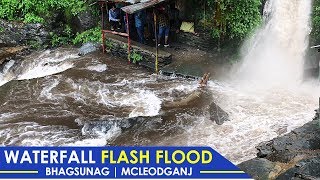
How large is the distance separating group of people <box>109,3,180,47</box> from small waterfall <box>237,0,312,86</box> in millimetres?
2607

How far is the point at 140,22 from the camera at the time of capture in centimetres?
1404

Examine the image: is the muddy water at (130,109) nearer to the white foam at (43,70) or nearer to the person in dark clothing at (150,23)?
the white foam at (43,70)

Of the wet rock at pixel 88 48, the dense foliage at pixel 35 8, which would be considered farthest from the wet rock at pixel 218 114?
the dense foliage at pixel 35 8

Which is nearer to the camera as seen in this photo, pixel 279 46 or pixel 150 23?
pixel 279 46

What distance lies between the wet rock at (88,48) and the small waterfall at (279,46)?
17.5 feet

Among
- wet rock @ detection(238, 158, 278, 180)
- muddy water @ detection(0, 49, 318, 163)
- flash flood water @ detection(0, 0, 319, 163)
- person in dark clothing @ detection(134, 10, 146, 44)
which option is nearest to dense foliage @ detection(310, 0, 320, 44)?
flash flood water @ detection(0, 0, 319, 163)

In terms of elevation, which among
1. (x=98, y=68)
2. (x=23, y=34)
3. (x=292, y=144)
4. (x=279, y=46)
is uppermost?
(x=23, y=34)

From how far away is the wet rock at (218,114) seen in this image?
10023 millimetres

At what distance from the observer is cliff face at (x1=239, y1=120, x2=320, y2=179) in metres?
6.75

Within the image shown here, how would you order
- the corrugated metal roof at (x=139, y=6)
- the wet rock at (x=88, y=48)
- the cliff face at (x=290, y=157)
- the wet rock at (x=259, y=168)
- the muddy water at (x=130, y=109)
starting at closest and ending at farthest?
1. the cliff face at (x=290, y=157)
2. the wet rock at (x=259, y=168)
3. the muddy water at (x=130, y=109)
4. the corrugated metal roof at (x=139, y=6)
5. the wet rock at (x=88, y=48)

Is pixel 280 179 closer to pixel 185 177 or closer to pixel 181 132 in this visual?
pixel 185 177

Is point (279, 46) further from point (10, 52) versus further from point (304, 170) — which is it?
point (10, 52)

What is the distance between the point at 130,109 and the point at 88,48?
4.93 m

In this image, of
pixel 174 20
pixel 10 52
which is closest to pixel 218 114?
pixel 174 20
